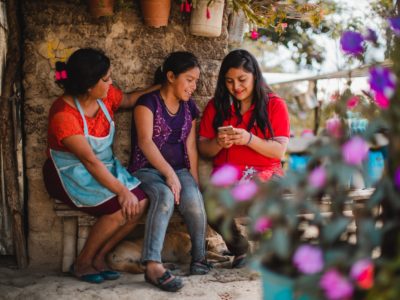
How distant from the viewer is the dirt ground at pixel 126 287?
3.55m

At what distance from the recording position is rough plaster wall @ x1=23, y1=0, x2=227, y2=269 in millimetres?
4168

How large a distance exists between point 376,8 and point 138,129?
17.9 ft

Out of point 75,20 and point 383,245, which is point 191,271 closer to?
point 75,20

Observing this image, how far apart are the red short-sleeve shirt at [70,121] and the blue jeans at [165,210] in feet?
1.47

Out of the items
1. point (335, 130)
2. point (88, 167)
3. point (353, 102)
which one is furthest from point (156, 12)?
point (335, 130)

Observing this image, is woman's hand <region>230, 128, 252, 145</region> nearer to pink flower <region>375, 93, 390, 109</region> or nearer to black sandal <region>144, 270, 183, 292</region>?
black sandal <region>144, 270, 183, 292</region>

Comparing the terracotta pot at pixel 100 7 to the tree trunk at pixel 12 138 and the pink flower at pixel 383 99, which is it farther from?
the pink flower at pixel 383 99

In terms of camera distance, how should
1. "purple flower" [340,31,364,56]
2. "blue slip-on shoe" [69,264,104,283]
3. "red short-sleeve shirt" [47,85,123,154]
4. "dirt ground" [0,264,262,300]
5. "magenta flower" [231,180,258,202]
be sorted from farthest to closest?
1. "blue slip-on shoe" [69,264,104,283]
2. "red short-sleeve shirt" [47,85,123,154]
3. "dirt ground" [0,264,262,300]
4. "purple flower" [340,31,364,56]
5. "magenta flower" [231,180,258,202]

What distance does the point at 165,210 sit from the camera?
12.5 ft

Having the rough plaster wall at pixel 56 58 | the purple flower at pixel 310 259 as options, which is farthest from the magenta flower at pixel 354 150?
the rough plaster wall at pixel 56 58

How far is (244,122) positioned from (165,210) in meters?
0.95

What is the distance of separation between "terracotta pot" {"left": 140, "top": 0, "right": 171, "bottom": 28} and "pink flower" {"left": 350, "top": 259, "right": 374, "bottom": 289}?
3.09m

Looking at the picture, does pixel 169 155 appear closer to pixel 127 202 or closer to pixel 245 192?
pixel 127 202

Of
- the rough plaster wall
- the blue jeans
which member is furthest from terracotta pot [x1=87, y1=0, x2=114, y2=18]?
the blue jeans
